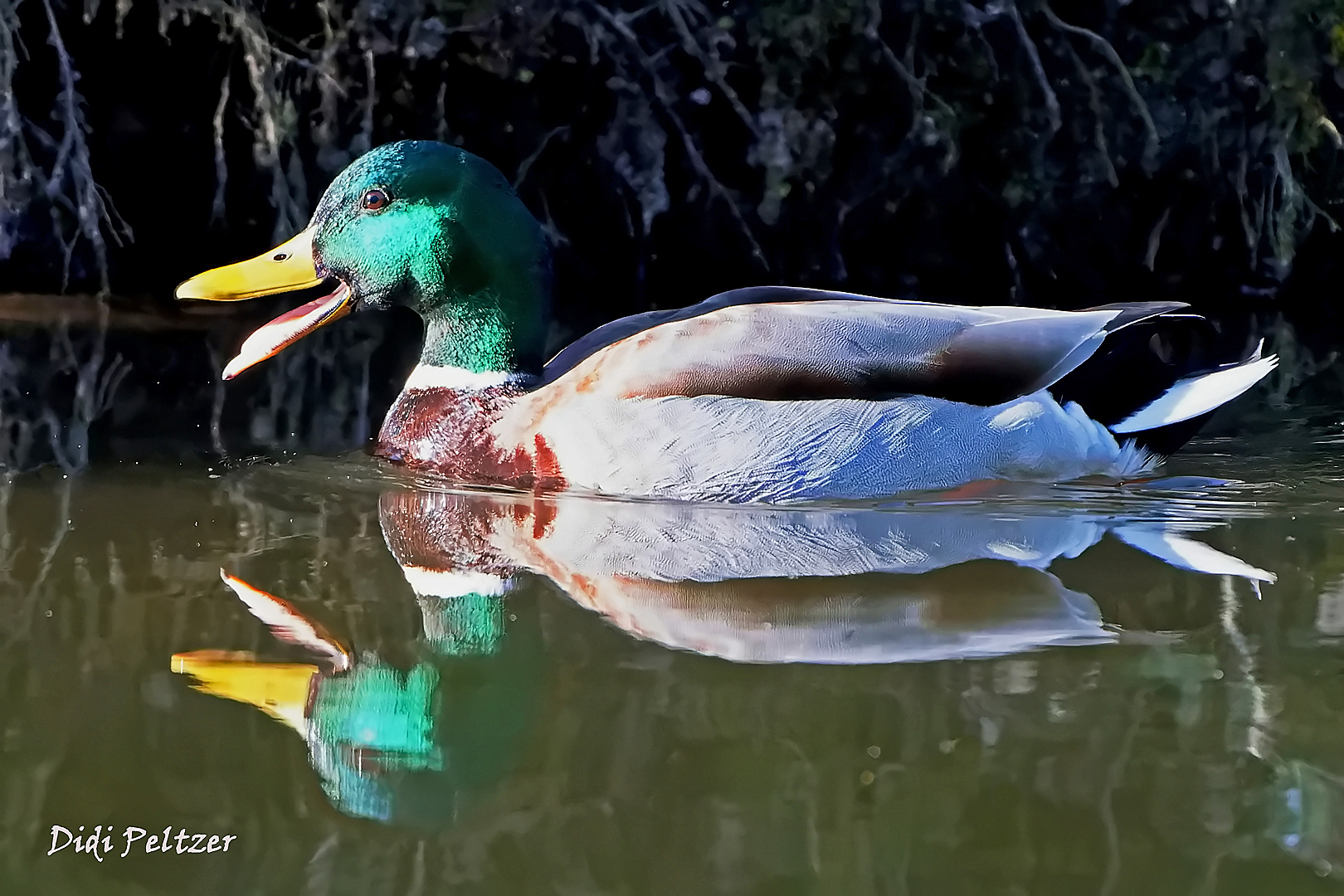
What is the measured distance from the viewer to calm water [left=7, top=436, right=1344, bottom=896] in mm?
1949

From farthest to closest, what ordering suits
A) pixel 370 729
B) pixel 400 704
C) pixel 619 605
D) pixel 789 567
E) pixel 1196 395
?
pixel 1196 395
pixel 789 567
pixel 619 605
pixel 400 704
pixel 370 729

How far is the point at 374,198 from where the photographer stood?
15.4 ft

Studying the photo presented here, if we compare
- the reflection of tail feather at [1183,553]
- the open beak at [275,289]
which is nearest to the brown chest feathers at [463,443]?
the open beak at [275,289]

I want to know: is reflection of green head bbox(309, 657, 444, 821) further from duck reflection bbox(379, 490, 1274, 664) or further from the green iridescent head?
the green iridescent head

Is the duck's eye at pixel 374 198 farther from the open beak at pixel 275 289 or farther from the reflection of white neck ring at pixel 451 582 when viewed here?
the reflection of white neck ring at pixel 451 582

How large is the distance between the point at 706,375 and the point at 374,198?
1.24 m

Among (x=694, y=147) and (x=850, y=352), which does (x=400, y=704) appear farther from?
(x=694, y=147)

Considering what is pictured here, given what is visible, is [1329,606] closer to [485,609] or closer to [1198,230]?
[485,609]

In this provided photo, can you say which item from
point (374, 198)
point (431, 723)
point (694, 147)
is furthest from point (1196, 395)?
point (694, 147)

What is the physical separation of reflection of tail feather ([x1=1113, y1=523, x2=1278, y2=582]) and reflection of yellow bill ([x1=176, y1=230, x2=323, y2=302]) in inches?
97.4

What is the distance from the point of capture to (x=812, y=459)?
415 centimetres

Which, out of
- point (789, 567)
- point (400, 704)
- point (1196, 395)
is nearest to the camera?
point (400, 704)

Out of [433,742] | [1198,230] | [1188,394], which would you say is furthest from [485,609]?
[1198,230]

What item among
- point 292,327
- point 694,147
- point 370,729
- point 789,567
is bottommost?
point 370,729
